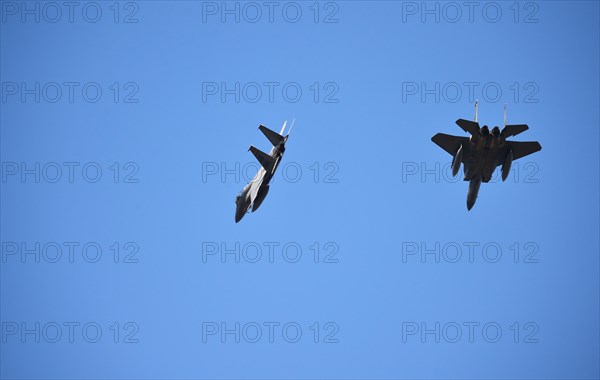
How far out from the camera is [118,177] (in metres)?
72.9

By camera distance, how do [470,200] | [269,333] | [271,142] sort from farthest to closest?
[269,333], [470,200], [271,142]

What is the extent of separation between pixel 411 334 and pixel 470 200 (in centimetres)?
1230

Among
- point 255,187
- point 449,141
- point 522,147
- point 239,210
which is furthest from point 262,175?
point 522,147

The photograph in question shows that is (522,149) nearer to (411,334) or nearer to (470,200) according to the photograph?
(470,200)

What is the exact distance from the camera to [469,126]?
57.2 metres

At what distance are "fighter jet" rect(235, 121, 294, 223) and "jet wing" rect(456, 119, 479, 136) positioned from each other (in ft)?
33.1

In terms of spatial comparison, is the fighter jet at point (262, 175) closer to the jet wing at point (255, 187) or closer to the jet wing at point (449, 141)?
the jet wing at point (255, 187)

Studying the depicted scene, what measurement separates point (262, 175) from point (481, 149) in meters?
13.5

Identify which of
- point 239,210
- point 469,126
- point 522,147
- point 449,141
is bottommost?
point 239,210

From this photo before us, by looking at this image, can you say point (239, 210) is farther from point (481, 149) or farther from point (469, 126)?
point (481, 149)

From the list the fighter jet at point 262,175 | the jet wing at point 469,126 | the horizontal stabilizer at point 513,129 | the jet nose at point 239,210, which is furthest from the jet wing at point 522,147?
the jet nose at point 239,210

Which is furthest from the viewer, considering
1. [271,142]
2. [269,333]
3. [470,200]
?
[269,333]

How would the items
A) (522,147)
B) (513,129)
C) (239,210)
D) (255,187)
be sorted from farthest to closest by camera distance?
1. (239,210)
2. (522,147)
3. (255,187)
4. (513,129)

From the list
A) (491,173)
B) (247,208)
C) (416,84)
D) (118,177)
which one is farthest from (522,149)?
(118,177)
